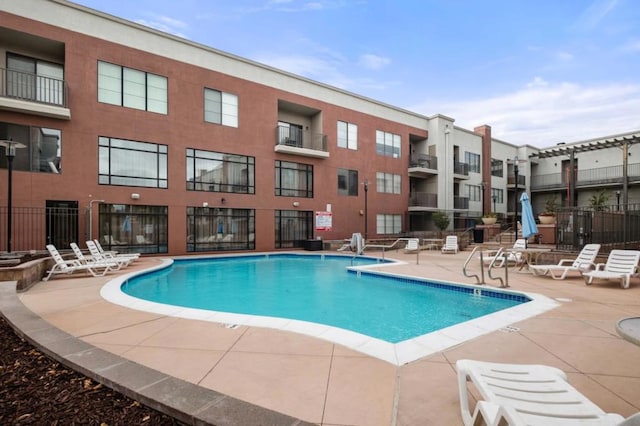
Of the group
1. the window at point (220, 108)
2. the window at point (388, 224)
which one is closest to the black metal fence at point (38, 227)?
the window at point (220, 108)

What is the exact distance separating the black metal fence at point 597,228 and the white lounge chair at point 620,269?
225 centimetres

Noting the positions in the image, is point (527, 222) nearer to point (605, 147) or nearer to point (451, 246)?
point (451, 246)

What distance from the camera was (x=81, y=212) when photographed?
13289 millimetres

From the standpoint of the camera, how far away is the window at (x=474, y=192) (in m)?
28.7

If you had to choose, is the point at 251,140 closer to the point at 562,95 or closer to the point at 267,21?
the point at 267,21

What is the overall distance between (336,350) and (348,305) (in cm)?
378

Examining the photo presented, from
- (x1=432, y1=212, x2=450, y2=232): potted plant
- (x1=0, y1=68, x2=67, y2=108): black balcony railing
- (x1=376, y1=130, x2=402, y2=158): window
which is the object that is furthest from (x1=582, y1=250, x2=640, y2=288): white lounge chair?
(x1=0, y1=68, x2=67, y2=108): black balcony railing

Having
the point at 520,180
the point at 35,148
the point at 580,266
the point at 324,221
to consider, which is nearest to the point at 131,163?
the point at 35,148

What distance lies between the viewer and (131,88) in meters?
14.7

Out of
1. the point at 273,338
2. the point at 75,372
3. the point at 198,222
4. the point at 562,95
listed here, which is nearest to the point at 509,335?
the point at 273,338

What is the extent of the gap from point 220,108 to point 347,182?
30.5 ft

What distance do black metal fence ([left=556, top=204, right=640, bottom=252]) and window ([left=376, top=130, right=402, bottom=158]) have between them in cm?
1414

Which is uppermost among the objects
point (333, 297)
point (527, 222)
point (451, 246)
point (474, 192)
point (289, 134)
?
point (289, 134)

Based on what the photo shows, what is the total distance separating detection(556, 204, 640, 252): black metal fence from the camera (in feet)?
33.5
